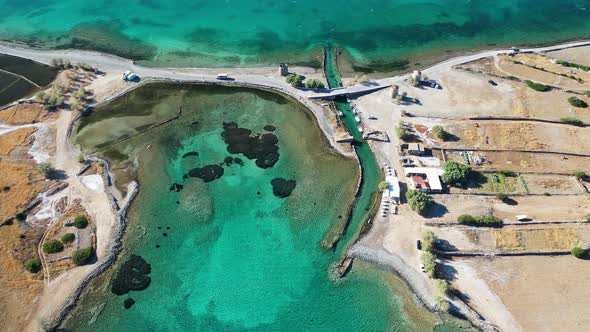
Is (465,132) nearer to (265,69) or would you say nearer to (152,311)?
(265,69)

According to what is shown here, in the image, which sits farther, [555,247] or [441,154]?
[441,154]

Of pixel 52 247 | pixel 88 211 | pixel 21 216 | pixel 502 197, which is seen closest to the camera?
pixel 52 247

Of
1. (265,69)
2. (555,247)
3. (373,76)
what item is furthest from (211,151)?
(555,247)

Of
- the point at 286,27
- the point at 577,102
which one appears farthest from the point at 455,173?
the point at 286,27

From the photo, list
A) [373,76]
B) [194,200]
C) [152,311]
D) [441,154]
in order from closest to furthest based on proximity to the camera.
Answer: [152,311] → [194,200] → [441,154] → [373,76]

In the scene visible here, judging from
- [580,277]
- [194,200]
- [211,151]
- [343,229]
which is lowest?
[580,277]

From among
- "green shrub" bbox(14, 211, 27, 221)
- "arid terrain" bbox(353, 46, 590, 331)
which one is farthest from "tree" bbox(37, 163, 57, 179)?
"arid terrain" bbox(353, 46, 590, 331)

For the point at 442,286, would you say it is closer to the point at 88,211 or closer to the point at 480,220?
the point at 480,220
